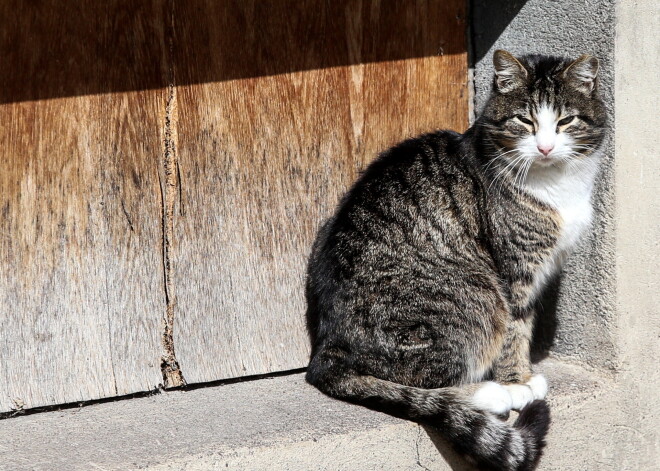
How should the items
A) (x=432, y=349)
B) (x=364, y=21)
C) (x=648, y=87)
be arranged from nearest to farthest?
1. (x=432, y=349)
2. (x=648, y=87)
3. (x=364, y=21)

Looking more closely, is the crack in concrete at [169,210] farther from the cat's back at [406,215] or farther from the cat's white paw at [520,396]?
the cat's white paw at [520,396]

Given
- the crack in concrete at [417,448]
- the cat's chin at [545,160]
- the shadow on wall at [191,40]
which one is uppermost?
the shadow on wall at [191,40]

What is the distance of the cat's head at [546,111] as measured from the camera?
3143 mm

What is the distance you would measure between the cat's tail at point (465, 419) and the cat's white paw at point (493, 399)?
0.05 metres

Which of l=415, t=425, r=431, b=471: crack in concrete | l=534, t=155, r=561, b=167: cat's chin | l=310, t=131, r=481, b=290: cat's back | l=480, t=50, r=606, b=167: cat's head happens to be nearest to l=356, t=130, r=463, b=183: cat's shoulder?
l=310, t=131, r=481, b=290: cat's back

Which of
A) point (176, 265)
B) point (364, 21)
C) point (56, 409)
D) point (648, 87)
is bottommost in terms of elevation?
point (56, 409)

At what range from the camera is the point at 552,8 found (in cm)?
352

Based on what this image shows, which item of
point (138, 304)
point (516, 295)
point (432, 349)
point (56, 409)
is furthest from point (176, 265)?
point (516, 295)

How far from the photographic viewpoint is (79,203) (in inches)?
131

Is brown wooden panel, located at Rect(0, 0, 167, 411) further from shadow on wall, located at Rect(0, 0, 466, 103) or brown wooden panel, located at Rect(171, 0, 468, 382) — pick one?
brown wooden panel, located at Rect(171, 0, 468, 382)

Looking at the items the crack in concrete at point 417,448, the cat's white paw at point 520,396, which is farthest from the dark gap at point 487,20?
the crack in concrete at point 417,448

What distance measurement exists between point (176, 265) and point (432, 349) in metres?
1.20

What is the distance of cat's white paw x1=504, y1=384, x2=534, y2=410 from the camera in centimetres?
318

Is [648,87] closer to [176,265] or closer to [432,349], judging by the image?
[432,349]
